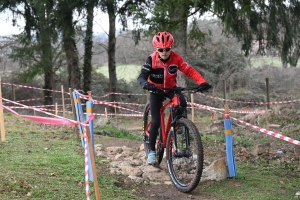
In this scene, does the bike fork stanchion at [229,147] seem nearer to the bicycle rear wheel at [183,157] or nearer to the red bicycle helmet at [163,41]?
the bicycle rear wheel at [183,157]

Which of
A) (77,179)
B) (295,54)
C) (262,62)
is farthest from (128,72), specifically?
(77,179)

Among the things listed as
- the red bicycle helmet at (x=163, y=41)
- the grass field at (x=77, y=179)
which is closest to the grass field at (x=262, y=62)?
the grass field at (x=77, y=179)

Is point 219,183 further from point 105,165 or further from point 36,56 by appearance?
point 36,56

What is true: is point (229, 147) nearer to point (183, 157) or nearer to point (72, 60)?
point (183, 157)

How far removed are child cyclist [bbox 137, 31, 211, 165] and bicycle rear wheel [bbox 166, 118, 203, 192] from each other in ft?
1.19

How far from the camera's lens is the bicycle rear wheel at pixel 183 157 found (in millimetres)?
5350

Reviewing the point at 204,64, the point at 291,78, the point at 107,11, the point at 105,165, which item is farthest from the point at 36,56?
the point at 105,165

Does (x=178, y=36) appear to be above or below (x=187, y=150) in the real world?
above

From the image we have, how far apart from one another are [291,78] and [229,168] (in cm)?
1993

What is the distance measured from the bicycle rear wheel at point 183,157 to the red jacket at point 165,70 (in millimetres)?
616

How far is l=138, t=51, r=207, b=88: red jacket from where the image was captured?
5.77 m

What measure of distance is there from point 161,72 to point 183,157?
3.74 feet

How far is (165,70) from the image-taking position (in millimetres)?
5816

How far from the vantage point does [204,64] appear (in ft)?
86.1
